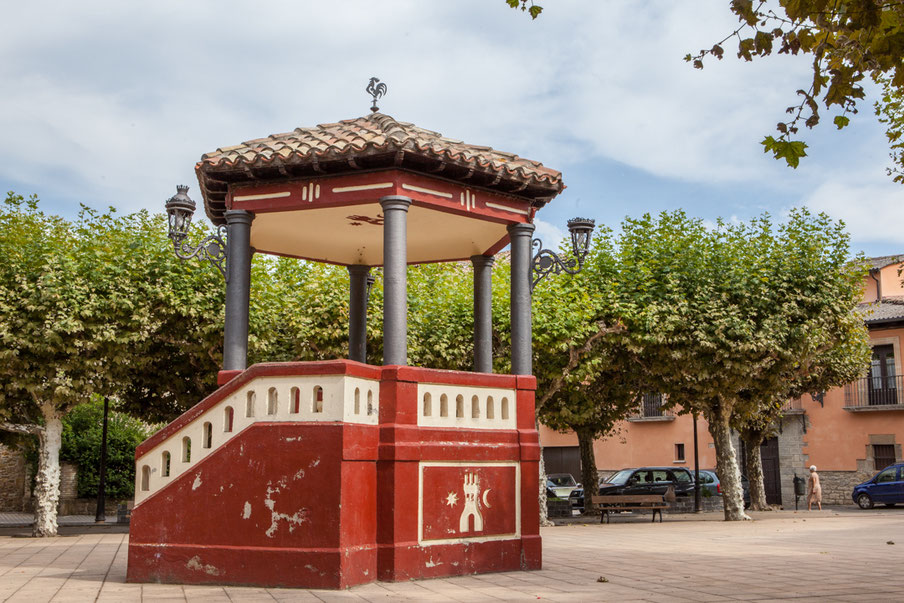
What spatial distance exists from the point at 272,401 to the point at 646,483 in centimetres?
2277

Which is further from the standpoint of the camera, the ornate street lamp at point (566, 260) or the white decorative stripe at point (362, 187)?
the ornate street lamp at point (566, 260)

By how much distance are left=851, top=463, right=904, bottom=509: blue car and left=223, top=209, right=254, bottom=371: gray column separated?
87.7ft

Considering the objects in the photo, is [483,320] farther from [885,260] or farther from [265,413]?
[885,260]

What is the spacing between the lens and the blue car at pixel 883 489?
29203 millimetres

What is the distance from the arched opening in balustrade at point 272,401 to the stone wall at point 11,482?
28354mm

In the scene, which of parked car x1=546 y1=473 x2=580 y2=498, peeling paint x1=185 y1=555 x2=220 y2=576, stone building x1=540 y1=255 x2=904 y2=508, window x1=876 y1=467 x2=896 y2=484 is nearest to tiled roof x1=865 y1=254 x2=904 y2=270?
stone building x1=540 y1=255 x2=904 y2=508

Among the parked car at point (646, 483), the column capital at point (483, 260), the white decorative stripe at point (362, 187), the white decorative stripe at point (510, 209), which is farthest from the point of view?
the parked car at point (646, 483)

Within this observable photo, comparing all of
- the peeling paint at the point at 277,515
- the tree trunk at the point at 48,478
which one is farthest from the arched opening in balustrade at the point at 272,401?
the tree trunk at the point at 48,478

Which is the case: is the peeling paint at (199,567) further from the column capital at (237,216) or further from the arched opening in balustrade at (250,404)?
the column capital at (237,216)

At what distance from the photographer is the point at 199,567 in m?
8.39

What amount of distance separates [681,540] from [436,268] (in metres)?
11.0

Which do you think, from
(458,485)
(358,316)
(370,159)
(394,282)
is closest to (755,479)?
(358,316)

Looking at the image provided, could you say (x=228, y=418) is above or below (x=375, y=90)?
below

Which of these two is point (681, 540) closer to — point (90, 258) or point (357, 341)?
point (357, 341)
